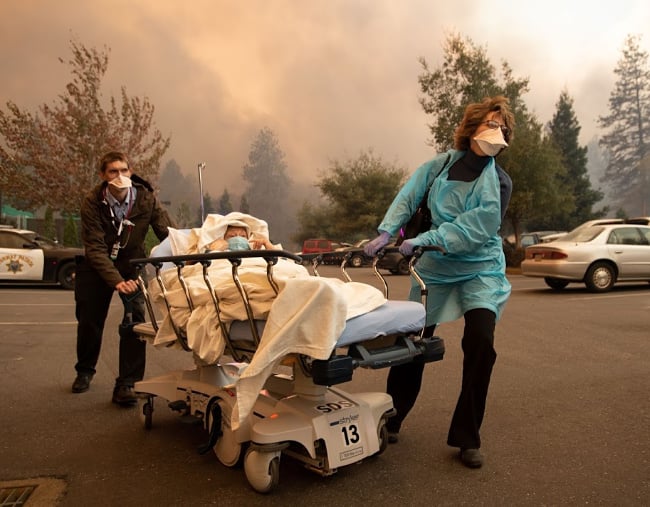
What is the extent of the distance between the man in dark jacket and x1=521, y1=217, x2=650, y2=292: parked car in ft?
35.7

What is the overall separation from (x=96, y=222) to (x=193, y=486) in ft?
8.16

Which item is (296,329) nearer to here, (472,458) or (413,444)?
(472,458)

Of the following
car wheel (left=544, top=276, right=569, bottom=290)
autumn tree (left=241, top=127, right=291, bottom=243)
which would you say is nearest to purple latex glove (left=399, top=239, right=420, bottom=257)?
car wheel (left=544, top=276, right=569, bottom=290)

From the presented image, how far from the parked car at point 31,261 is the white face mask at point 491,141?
13754mm

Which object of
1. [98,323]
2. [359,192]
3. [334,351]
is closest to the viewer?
[334,351]

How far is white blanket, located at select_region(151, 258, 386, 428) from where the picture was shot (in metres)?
2.66

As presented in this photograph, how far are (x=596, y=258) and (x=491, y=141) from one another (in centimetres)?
1149

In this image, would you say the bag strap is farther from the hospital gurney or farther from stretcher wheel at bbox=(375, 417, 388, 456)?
stretcher wheel at bbox=(375, 417, 388, 456)

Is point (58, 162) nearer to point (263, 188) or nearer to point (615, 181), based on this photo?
point (263, 188)

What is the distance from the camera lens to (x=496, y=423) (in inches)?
162

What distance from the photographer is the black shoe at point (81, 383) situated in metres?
5.07

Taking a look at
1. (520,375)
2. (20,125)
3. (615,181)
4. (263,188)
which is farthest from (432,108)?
(615,181)

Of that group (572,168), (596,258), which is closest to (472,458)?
(596,258)

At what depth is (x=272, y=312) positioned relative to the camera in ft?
8.93
